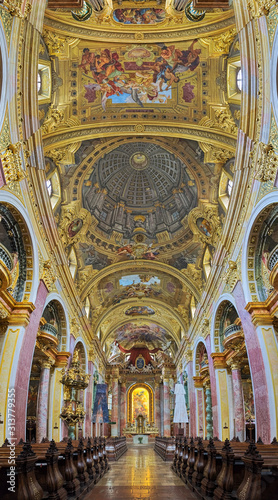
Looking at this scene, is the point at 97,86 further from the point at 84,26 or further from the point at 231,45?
the point at 231,45

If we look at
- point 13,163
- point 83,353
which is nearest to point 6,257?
point 13,163

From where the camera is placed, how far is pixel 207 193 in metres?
17.4

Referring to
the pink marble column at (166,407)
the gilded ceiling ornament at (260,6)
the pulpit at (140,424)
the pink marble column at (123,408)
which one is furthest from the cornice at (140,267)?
the pulpit at (140,424)

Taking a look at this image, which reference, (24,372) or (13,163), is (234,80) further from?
(24,372)

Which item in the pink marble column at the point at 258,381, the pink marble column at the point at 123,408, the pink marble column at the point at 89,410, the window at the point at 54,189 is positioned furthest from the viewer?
the pink marble column at the point at 123,408

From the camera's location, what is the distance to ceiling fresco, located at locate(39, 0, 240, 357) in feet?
40.5

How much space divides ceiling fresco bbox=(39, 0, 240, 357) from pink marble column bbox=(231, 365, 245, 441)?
6.11m

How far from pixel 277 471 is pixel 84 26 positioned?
13129mm

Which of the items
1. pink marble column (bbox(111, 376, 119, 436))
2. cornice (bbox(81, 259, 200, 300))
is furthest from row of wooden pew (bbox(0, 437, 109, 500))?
pink marble column (bbox(111, 376, 119, 436))

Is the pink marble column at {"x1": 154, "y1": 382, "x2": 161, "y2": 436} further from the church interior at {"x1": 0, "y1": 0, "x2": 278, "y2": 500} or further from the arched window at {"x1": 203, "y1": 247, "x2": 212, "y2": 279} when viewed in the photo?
the arched window at {"x1": 203, "y1": 247, "x2": 212, "y2": 279}

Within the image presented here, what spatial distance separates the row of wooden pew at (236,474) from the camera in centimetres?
535

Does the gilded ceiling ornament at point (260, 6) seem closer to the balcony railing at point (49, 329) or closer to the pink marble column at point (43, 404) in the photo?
the balcony railing at point (49, 329)

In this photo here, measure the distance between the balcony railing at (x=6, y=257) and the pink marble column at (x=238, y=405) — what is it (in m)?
10.7

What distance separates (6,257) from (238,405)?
37.4 ft
